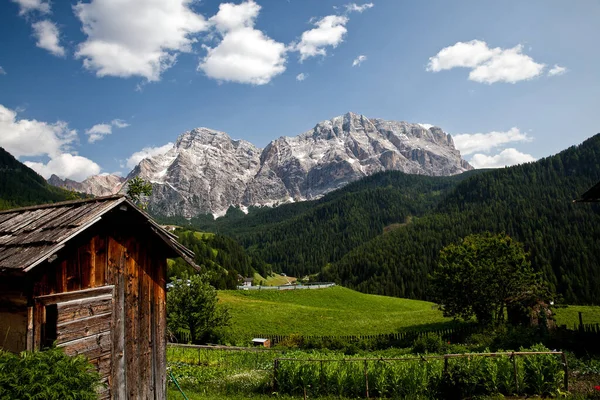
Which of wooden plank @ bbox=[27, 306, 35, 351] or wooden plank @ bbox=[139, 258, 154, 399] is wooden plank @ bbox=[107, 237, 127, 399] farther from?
wooden plank @ bbox=[27, 306, 35, 351]

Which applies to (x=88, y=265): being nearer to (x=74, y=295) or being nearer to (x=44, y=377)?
(x=74, y=295)

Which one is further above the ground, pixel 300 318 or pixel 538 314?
pixel 538 314

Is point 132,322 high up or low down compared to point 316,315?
up

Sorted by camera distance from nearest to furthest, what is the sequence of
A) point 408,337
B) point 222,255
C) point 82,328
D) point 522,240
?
1. point 82,328
2. point 408,337
3. point 522,240
4. point 222,255

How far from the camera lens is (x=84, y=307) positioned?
9.55 metres

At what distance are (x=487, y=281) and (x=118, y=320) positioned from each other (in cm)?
3619

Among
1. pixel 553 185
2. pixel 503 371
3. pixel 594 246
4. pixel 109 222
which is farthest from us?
pixel 553 185

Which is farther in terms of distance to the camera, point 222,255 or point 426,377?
point 222,255

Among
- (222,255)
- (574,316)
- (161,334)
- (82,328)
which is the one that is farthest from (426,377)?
(222,255)

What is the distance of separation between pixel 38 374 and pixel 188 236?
156907 mm

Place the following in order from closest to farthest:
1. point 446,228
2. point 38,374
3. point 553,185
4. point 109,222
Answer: point 38,374, point 109,222, point 446,228, point 553,185

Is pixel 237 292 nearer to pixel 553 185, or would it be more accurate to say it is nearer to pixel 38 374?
pixel 38 374

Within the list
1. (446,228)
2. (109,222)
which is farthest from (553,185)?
(109,222)

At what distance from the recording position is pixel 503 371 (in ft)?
53.2
